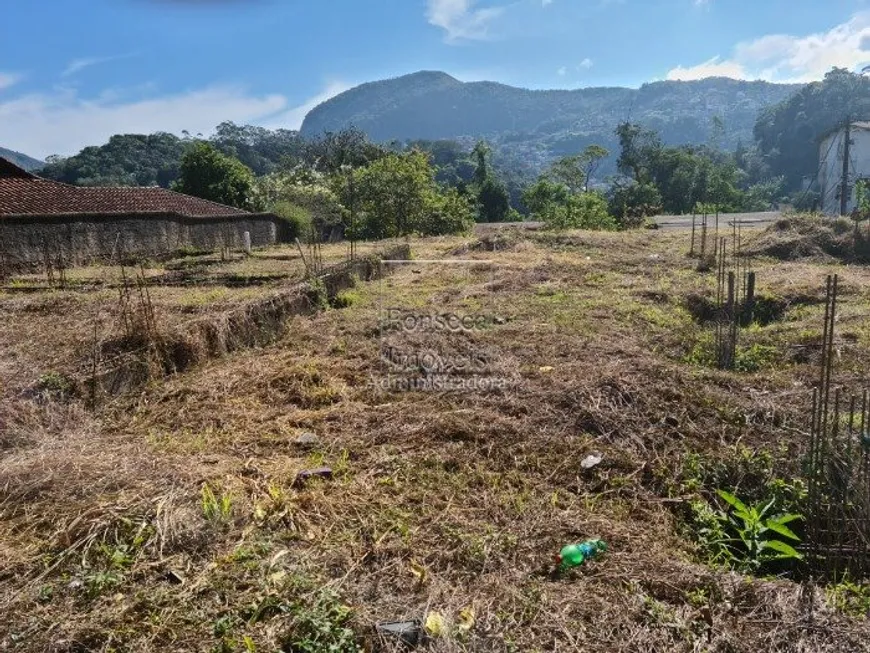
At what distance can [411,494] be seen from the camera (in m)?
3.23

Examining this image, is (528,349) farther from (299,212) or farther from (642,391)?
(299,212)

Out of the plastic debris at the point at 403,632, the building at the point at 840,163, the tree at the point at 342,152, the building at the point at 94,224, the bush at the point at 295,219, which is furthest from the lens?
the tree at the point at 342,152

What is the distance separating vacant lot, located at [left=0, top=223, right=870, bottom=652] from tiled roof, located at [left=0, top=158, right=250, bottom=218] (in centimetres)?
908

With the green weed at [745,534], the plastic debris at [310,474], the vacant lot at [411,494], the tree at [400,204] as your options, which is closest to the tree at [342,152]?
the tree at [400,204]

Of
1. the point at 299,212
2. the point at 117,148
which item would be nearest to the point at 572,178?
the point at 299,212

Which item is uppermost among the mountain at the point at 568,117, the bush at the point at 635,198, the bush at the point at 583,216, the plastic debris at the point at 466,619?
the mountain at the point at 568,117

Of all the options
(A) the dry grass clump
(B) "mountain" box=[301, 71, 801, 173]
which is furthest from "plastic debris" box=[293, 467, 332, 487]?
(B) "mountain" box=[301, 71, 801, 173]

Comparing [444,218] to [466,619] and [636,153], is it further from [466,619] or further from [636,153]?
[466,619]

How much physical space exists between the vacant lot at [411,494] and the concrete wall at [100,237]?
639 cm

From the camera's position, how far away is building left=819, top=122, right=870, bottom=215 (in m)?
32.4

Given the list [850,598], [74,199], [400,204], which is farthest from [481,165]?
[850,598]

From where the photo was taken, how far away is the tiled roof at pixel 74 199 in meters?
13.6

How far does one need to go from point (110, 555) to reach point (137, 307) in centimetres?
336

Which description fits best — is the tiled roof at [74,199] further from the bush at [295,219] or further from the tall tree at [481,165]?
the tall tree at [481,165]
